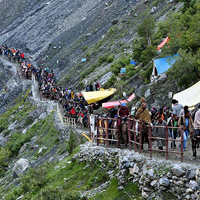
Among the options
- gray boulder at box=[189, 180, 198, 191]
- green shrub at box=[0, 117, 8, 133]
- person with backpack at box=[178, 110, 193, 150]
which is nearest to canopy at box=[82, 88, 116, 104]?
green shrub at box=[0, 117, 8, 133]

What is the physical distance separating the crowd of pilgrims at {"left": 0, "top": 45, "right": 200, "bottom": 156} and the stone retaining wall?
3.86 feet

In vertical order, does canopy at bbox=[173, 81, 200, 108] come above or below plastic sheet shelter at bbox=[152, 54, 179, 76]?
below

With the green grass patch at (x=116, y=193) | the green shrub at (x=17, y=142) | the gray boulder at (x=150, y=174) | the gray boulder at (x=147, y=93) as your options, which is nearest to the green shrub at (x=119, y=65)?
the green shrub at (x=17, y=142)

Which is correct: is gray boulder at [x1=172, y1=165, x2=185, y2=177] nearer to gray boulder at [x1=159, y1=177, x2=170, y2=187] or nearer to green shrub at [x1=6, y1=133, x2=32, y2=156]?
gray boulder at [x1=159, y1=177, x2=170, y2=187]

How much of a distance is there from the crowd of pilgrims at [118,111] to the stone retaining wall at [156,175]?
118 cm

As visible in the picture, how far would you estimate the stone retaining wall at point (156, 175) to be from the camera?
10688mm

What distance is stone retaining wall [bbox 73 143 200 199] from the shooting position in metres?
10.7

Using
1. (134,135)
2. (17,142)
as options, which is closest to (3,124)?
(17,142)

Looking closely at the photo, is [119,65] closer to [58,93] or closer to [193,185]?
[58,93]

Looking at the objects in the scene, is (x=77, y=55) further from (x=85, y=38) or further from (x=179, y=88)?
(x=179, y=88)

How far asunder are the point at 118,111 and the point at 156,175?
4164 mm

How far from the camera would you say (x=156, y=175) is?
1161 centimetres

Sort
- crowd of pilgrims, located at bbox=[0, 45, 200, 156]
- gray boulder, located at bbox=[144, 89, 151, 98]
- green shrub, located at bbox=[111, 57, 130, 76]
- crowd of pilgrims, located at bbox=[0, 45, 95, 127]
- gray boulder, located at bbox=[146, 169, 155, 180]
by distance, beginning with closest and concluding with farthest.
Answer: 1. gray boulder, located at bbox=[146, 169, 155, 180]
2. crowd of pilgrims, located at bbox=[0, 45, 200, 156]
3. gray boulder, located at bbox=[144, 89, 151, 98]
4. crowd of pilgrims, located at bbox=[0, 45, 95, 127]
5. green shrub, located at bbox=[111, 57, 130, 76]

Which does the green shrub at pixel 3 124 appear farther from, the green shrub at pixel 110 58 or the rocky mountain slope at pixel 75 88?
the green shrub at pixel 110 58
